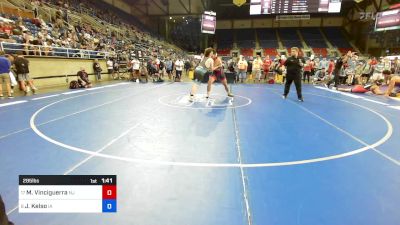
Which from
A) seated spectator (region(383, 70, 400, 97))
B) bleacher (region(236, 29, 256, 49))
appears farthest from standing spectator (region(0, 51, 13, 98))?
bleacher (region(236, 29, 256, 49))

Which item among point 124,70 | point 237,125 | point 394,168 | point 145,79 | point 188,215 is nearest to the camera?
point 188,215

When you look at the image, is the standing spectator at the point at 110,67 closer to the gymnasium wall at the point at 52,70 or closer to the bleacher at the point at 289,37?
the gymnasium wall at the point at 52,70

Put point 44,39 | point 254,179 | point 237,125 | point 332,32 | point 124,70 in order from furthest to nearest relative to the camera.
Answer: point 332,32
point 124,70
point 44,39
point 237,125
point 254,179

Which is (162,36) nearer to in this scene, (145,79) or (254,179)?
(145,79)

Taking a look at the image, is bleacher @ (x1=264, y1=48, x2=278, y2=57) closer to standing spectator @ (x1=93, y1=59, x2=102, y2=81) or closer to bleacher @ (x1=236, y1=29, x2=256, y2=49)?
bleacher @ (x1=236, y1=29, x2=256, y2=49)

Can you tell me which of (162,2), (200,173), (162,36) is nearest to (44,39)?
(200,173)

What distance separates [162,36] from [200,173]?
40.9m

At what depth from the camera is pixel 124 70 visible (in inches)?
749
